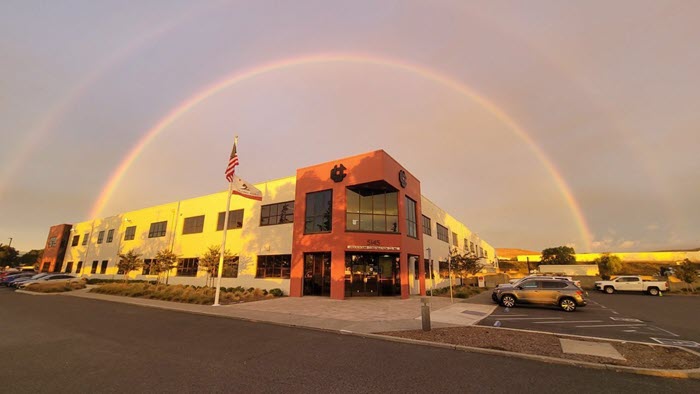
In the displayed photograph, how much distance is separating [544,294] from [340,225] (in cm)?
1359

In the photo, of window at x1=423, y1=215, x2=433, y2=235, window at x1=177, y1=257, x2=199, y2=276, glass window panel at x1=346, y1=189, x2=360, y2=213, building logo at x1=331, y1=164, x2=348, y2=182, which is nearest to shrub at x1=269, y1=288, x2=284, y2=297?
glass window panel at x1=346, y1=189, x2=360, y2=213

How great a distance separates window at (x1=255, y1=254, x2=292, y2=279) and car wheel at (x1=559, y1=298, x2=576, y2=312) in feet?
61.4

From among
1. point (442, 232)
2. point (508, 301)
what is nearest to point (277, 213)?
point (508, 301)

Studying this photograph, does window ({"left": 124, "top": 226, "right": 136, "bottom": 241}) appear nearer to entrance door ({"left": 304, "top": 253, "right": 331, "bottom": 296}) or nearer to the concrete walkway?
the concrete walkway

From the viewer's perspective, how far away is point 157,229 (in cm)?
3697

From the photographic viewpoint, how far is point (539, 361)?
7105 millimetres

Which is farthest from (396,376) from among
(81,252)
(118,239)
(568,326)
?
(81,252)

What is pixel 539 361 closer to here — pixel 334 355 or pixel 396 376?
pixel 396 376

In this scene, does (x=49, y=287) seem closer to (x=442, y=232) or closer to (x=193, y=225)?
(x=193, y=225)

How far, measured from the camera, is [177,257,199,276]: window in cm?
3088

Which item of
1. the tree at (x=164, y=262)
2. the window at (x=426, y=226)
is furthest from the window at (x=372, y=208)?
the tree at (x=164, y=262)

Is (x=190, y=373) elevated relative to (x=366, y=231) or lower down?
lower down

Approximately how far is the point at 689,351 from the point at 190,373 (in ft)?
41.2

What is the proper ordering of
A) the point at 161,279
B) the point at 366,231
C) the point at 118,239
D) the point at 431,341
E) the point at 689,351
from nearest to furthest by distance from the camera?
the point at 689,351
the point at 431,341
the point at 366,231
the point at 161,279
the point at 118,239
